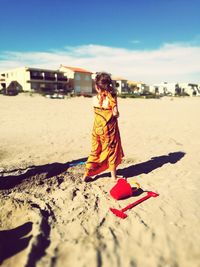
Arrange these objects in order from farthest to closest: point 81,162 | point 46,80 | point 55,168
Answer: point 46,80
point 81,162
point 55,168

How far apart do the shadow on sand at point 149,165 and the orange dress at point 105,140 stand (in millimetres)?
485

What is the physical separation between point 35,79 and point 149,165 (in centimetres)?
4716

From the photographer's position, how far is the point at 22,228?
3326 mm

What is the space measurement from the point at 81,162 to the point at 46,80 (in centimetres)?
4819

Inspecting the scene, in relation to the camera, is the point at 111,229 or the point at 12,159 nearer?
the point at 111,229

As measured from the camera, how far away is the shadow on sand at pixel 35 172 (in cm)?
482

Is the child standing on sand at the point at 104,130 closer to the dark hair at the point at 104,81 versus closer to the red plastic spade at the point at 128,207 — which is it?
the dark hair at the point at 104,81

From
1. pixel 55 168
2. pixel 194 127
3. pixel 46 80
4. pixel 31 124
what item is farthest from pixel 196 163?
pixel 46 80

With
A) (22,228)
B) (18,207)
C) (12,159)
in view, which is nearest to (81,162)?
(12,159)

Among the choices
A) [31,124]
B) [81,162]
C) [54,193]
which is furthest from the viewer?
[31,124]

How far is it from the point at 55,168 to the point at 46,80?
159 feet

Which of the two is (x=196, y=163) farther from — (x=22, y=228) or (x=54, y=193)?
(x=22, y=228)

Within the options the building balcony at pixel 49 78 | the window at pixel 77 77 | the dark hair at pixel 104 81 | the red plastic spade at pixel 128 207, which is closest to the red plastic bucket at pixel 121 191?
the red plastic spade at pixel 128 207

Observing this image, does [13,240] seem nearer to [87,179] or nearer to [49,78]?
[87,179]
